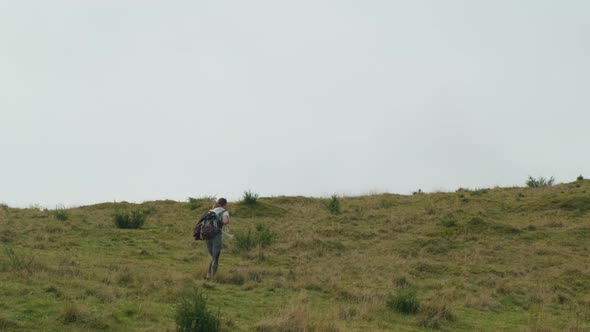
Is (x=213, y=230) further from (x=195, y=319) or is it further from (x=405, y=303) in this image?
(x=195, y=319)

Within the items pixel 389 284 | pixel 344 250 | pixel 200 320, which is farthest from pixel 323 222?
pixel 200 320

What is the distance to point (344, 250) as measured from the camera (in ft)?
64.1

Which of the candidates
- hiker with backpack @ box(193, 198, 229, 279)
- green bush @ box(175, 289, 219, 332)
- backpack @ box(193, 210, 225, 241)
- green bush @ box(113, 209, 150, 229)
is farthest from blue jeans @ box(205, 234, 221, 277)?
green bush @ box(113, 209, 150, 229)

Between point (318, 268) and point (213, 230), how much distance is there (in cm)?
363

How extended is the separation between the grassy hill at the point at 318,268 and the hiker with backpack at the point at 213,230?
46cm

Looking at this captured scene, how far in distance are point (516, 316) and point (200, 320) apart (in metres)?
7.72

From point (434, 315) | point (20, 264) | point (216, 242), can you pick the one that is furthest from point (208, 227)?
point (434, 315)

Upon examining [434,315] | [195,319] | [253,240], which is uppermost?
[253,240]

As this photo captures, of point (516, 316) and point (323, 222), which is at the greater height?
point (323, 222)

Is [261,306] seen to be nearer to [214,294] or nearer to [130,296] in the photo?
[214,294]

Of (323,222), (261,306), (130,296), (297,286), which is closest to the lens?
(130,296)

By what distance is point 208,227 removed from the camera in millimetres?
14258

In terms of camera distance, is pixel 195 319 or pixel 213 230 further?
pixel 213 230

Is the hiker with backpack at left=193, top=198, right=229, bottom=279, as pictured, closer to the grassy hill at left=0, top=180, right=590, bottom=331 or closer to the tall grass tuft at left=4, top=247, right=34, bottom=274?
the grassy hill at left=0, top=180, right=590, bottom=331
